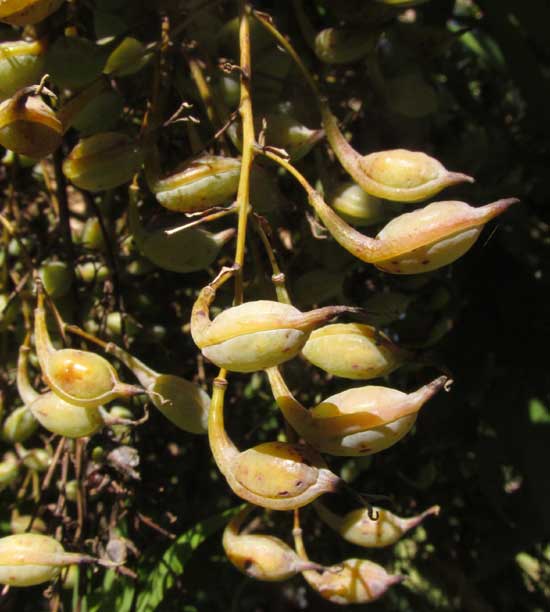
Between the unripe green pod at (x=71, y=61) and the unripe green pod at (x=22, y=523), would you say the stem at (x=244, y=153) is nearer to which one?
the unripe green pod at (x=71, y=61)

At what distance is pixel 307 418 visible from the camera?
1.61ft

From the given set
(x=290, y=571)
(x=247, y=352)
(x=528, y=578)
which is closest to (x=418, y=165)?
(x=247, y=352)

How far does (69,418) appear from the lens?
1.85 feet

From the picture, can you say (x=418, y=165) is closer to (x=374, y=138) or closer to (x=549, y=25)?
(x=374, y=138)

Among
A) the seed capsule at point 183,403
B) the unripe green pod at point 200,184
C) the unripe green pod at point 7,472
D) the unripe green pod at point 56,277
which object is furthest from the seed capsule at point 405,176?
the unripe green pod at point 7,472

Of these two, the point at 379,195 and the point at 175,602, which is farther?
the point at 175,602

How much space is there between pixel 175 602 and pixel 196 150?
1.59ft

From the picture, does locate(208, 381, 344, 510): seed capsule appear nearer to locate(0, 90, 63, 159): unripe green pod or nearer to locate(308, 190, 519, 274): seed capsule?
locate(308, 190, 519, 274): seed capsule

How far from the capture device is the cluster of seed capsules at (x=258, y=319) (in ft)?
1.50

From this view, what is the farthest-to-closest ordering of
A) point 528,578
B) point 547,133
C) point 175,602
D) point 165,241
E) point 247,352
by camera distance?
point 528,578 < point 547,133 < point 175,602 < point 165,241 < point 247,352

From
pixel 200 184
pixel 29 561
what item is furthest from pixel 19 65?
pixel 29 561

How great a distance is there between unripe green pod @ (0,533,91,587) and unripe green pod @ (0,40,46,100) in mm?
358

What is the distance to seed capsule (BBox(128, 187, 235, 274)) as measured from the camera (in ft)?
1.82

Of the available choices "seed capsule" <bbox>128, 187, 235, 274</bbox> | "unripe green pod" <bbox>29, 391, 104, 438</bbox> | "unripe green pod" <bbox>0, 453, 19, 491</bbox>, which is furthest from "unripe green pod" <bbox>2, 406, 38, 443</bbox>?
"seed capsule" <bbox>128, 187, 235, 274</bbox>
